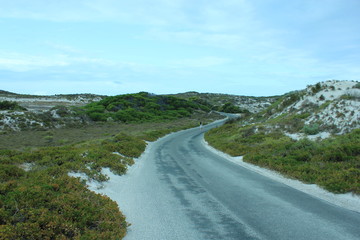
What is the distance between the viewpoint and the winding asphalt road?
571cm

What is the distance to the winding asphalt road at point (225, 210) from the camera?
5.71m

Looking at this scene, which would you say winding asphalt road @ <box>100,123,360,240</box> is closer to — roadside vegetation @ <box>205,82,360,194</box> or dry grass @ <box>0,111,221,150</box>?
roadside vegetation @ <box>205,82,360,194</box>

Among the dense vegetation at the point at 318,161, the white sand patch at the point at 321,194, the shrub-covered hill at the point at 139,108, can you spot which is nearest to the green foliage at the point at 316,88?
the dense vegetation at the point at 318,161

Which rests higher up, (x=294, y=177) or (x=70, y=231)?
(x=294, y=177)

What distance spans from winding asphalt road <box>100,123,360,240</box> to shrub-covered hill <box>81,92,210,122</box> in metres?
50.9

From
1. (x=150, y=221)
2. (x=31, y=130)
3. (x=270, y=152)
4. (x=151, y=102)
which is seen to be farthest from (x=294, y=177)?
(x=151, y=102)

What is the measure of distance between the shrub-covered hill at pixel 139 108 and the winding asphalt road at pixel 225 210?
50917 mm

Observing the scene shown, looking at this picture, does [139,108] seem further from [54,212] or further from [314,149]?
[54,212]

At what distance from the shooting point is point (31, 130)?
124 feet

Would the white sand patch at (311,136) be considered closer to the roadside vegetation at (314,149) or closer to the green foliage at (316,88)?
the roadside vegetation at (314,149)

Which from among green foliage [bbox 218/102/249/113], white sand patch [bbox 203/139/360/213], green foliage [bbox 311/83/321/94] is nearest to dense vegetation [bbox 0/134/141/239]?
white sand patch [bbox 203/139/360/213]

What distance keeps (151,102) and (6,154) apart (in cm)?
7404

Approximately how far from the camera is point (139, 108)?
79.9 m

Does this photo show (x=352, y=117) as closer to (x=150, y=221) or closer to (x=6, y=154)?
(x=150, y=221)
